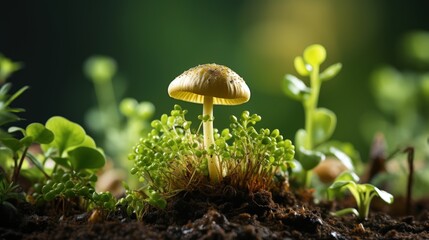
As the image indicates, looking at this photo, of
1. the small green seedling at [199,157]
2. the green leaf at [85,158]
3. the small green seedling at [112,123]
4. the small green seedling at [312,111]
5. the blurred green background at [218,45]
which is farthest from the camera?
the blurred green background at [218,45]

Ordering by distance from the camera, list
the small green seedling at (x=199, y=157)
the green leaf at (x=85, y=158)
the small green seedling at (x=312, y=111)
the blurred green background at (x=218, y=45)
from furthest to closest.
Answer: the blurred green background at (x=218, y=45) → the small green seedling at (x=312, y=111) → the green leaf at (x=85, y=158) → the small green seedling at (x=199, y=157)

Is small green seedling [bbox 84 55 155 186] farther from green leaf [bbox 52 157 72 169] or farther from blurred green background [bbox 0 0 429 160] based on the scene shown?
blurred green background [bbox 0 0 429 160]

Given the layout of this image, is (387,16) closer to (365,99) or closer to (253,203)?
(365,99)

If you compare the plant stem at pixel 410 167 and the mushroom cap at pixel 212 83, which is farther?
the plant stem at pixel 410 167

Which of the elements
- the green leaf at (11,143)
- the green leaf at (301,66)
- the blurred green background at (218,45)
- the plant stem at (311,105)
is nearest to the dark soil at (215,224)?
the green leaf at (11,143)

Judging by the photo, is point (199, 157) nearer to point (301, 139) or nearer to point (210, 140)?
point (210, 140)

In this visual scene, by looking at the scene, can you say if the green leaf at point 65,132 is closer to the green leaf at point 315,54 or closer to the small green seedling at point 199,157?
the small green seedling at point 199,157
